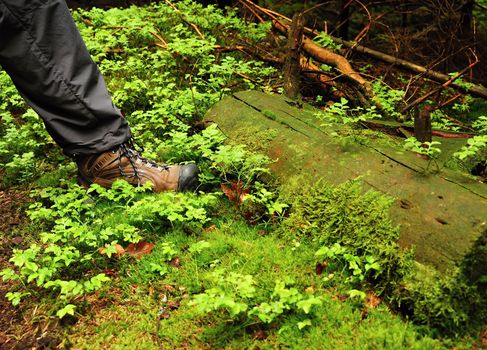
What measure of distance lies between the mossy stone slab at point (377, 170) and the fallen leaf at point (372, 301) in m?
0.32

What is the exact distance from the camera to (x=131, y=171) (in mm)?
3459

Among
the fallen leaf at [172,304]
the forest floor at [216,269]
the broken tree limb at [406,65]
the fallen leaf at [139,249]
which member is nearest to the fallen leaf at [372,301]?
the forest floor at [216,269]

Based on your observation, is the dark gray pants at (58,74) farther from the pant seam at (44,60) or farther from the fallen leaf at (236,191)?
the fallen leaf at (236,191)

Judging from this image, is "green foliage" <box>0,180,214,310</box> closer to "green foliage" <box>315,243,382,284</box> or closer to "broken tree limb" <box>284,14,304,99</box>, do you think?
"green foliage" <box>315,243,382,284</box>

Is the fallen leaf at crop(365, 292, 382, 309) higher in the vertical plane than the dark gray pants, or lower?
lower

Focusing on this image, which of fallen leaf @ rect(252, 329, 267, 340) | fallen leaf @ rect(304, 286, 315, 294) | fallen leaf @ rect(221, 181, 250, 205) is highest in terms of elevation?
fallen leaf @ rect(304, 286, 315, 294)

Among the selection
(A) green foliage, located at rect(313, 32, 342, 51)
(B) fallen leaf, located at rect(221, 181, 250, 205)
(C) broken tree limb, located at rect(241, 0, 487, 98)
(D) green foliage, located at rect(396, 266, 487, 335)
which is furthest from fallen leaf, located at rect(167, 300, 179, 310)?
(A) green foliage, located at rect(313, 32, 342, 51)

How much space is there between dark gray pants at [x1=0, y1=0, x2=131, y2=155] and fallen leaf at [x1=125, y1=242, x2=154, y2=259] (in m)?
0.79

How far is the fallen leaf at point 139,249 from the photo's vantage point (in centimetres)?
294

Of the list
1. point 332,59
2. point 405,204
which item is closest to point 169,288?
point 405,204

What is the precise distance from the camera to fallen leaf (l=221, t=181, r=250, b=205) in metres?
3.38

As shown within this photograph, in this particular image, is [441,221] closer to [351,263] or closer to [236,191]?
[351,263]

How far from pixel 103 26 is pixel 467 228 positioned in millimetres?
5490

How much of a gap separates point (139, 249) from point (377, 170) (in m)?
1.62
